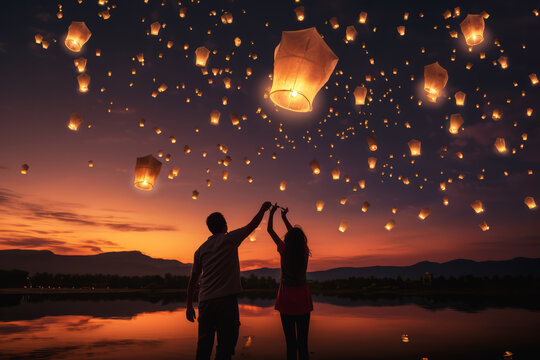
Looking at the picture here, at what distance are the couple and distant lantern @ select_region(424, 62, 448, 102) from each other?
347 centimetres

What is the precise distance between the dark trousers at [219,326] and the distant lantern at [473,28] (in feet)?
18.0

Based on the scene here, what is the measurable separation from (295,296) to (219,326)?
2.95ft

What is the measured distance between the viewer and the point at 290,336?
3422mm

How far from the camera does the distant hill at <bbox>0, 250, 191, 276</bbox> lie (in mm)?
106775

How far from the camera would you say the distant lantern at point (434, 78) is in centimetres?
556

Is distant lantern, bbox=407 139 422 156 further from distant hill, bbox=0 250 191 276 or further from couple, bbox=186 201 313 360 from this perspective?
distant hill, bbox=0 250 191 276

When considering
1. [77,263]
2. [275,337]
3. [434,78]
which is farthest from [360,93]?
[77,263]

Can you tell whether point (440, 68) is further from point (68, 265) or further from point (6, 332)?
point (68, 265)

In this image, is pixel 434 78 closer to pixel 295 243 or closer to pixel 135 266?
pixel 295 243

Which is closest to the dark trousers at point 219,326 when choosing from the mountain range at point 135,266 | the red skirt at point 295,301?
the red skirt at point 295,301

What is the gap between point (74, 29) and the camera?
5426 millimetres

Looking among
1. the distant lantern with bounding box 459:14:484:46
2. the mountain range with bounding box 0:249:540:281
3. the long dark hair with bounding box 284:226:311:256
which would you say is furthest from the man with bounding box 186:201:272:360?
the mountain range with bounding box 0:249:540:281

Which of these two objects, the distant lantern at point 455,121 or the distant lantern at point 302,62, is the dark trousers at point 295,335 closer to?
the distant lantern at point 302,62

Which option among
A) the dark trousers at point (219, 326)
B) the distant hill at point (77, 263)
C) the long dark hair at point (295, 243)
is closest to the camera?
the dark trousers at point (219, 326)
